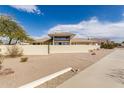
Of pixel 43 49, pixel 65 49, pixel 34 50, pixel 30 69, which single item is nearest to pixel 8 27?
pixel 34 50

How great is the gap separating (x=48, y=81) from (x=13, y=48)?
15.3 meters

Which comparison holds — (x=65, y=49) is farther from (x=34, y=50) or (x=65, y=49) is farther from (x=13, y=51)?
(x=13, y=51)

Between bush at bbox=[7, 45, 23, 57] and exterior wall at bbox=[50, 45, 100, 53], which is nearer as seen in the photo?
bush at bbox=[7, 45, 23, 57]

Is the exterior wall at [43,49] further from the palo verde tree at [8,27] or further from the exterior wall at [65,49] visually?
the palo verde tree at [8,27]

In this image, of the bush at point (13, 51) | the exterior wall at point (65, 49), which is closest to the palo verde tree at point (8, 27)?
the bush at point (13, 51)

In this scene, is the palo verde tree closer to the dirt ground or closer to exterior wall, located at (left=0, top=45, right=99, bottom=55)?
exterior wall, located at (left=0, top=45, right=99, bottom=55)

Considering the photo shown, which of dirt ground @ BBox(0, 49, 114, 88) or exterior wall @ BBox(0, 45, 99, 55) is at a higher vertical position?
exterior wall @ BBox(0, 45, 99, 55)

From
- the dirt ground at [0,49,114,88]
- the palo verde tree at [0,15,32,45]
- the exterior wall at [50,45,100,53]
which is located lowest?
the dirt ground at [0,49,114,88]

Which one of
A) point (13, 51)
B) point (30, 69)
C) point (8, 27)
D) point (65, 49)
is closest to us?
point (30, 69)

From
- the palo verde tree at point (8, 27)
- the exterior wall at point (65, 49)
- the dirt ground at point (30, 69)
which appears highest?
the palo verde tree at point (8, 27)

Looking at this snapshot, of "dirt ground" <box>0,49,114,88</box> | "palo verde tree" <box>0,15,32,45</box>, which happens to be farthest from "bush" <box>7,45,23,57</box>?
"dirt ground" <box>0,49,114,88</box>

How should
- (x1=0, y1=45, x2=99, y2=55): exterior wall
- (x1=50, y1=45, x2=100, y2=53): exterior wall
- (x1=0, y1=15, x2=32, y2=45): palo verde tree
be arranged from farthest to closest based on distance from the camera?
(x1=50, y1=45, x2=100, y2=53): exterior wall
(x1=0, y1=15, x2=32, y2=45): palo verde tree
(x1=0, y1=45, x2=99, y2=55): exterior wall
